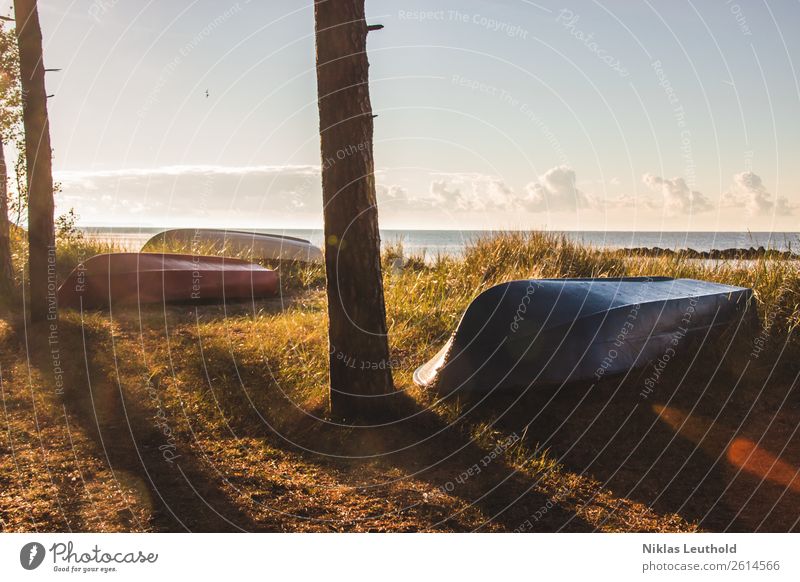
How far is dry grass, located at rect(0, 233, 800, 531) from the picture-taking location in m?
3.91

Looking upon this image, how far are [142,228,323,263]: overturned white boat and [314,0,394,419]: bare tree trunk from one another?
8.69 metres

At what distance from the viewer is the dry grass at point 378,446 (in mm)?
3910

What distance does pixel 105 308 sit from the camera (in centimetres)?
945

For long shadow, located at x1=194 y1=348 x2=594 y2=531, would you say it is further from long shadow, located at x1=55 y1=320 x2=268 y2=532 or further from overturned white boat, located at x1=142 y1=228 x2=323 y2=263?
overturned white boat, located at x1=142 y1=228 x2=323 y2=263

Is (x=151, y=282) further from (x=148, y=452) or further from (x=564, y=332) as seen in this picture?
(x=564, y=332)

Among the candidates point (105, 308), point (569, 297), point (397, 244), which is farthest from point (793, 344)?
point (397, 244)

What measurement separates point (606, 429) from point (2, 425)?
497 cm

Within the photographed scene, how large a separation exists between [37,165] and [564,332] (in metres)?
7.08

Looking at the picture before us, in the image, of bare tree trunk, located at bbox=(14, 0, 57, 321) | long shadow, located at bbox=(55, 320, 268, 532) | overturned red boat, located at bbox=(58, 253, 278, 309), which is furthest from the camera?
overturned red boat, located at bbox=(58, 253, 278, 309)

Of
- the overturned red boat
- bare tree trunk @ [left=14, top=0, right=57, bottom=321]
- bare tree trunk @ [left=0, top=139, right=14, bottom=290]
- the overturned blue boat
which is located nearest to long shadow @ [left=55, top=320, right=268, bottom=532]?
bare tree trunk @ [left=14, top=0, right=57, bottom=321]

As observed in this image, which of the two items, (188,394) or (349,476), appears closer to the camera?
(349,476)

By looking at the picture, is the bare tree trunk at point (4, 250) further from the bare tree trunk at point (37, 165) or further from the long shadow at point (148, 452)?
the long shadow at point (148, 452)

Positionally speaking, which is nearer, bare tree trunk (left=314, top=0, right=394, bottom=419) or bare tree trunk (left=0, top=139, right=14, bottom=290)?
bare tree trunk (left=314, top=0, right=394, bottom=419)

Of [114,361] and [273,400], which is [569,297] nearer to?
[273,400]
